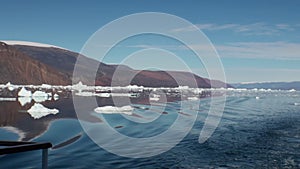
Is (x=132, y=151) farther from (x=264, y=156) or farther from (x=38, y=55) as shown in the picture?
(x=38, y=55)

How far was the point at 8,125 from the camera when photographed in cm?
1256

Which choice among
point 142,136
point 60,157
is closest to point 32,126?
point 142,136

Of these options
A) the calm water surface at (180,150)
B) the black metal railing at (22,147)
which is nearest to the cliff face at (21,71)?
the calm water surface at (180,150)

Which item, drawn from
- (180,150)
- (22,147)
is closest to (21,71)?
(180,150)

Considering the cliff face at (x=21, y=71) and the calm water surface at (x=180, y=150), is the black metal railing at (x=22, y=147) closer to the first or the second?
the calm water surface at (x=180, y=150)

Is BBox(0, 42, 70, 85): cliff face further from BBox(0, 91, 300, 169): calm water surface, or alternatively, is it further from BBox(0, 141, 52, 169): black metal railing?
BBox(0, 141, 52, 169): black metal railing

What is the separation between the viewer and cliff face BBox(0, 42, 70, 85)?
Result: 69.6 m

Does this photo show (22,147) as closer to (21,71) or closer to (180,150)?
(180,150)

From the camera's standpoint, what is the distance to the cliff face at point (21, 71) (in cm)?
6956

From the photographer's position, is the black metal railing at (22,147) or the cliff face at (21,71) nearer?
the black metal railing at (22,147)

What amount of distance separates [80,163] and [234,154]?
11.0ft

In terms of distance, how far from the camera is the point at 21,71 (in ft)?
237

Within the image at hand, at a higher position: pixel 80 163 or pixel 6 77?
pixel 6 77

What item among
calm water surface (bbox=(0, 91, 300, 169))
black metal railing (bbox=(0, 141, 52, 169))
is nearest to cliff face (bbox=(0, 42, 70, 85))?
calm water surface (bbox=(0, 91, 300, 169))
